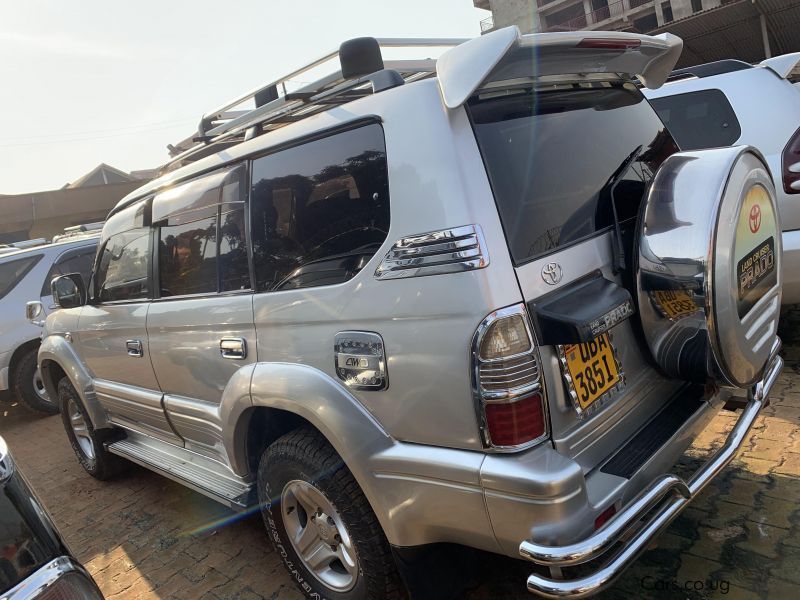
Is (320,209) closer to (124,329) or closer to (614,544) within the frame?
(614,544)

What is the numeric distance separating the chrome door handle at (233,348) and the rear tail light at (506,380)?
1122 millimetres

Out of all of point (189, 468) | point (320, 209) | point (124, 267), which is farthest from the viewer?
point (124, 267)

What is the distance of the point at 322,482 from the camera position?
2205 millimetres

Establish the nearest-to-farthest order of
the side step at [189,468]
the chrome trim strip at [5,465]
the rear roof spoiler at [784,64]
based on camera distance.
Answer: the chrome trim strip at [5,465] → the side step at [189,468] → the rear roof spoiler at [784,64]

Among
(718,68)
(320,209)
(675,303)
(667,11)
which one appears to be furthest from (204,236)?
(667,11)

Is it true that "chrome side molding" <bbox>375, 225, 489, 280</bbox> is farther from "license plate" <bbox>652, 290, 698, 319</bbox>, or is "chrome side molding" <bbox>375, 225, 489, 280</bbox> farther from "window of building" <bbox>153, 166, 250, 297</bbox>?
"window of building" <bbox>153, 166, 250, 297</bbox>

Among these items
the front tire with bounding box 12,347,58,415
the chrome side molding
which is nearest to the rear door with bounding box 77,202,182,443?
the chrome side molding

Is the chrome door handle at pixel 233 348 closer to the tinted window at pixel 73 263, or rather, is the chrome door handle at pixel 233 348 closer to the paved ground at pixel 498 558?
the paved ground at pixel 498 558

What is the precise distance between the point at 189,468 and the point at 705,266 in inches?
101

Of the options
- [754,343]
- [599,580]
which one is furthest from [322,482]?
[754,343]

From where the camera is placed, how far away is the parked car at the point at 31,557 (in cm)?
122

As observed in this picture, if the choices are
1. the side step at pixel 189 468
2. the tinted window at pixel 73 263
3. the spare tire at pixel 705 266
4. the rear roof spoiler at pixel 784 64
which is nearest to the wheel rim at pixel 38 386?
the tinted window at pixel 73 263

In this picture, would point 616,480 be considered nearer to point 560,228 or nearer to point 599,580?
point 599,580

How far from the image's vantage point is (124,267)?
354 cm
